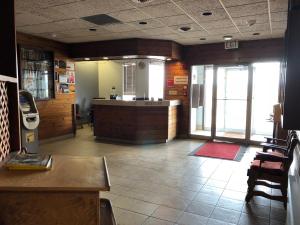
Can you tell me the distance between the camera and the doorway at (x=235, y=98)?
6676mm

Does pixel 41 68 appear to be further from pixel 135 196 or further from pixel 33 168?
pixel 33 168

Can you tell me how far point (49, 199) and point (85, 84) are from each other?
883 cm

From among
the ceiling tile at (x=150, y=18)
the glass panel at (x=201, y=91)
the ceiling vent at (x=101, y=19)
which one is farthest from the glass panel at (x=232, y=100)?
the ceiling vent at (x=101, y=19)

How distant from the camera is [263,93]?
7051 millimetres

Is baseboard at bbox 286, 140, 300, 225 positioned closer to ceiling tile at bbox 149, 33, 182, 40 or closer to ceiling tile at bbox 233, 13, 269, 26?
ceiling tile at bbox 233, 13, 269, 26

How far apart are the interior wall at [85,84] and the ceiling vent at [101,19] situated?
4.76 meters

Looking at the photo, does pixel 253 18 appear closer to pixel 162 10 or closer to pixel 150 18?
pixel 162 10

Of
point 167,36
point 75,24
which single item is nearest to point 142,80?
point 167,36

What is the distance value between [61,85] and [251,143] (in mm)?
5329

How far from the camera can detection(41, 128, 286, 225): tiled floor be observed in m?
2.88

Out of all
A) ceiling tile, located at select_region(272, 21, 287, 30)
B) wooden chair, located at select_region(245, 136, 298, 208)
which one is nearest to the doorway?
ceiling tile, located at select_region(272, 21, 287, 30)

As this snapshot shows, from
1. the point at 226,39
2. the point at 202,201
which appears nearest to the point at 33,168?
the point at 202,201

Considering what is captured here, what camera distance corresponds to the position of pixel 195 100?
24.5 ft

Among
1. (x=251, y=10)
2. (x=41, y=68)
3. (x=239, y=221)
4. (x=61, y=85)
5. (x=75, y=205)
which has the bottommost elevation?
(x=239, y=221)
